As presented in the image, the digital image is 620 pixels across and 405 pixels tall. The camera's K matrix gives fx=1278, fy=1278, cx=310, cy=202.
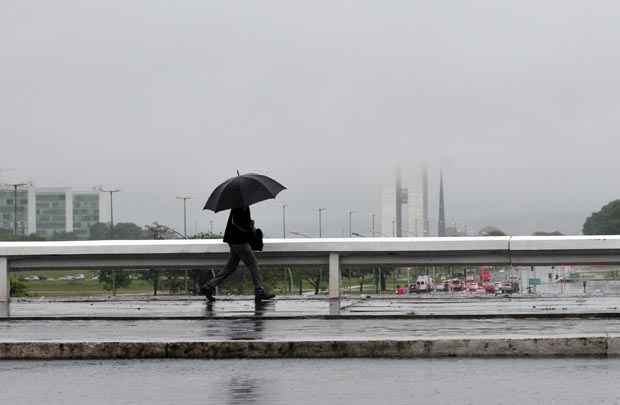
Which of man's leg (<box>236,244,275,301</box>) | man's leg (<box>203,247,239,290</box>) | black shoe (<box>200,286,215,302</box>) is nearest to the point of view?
man's leg (<box>236,244,275,301</box>)

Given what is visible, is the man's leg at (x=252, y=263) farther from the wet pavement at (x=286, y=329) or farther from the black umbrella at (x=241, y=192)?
the wet pavement at (x=286, y=329)

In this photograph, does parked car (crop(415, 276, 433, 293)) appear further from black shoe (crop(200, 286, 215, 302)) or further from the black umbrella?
black shoe (crop(200, 286, 215, 302))

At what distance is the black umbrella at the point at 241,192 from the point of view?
19.4 m

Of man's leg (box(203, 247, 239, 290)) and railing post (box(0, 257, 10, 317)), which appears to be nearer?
man's leg (box(203, 247, 239, 290))

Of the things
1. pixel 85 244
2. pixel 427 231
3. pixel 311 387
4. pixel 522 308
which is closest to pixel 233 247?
pixel 85 244

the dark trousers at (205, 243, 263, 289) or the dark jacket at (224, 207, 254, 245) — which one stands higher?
the dark jacket at (224, 207, 254, 245)

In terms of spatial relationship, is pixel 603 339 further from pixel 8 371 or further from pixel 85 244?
pixel 85 244

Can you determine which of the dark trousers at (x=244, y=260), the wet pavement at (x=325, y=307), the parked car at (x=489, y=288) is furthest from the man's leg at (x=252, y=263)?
the parked car at (x=489, y=288)

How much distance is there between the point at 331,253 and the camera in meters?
19.7

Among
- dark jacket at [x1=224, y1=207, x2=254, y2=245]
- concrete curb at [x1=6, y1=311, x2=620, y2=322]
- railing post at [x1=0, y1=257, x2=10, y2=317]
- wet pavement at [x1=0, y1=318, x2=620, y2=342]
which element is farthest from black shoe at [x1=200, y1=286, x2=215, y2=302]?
wet pavement at [x1=0, y1=318, x2=620, y2=342]

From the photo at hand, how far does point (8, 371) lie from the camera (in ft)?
35.6

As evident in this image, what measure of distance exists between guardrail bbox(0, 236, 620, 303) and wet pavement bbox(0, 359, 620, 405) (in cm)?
838

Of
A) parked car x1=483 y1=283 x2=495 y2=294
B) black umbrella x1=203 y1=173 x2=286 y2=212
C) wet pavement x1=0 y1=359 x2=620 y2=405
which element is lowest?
wet pavement x1=0 y1=359 x2=620 y2=405

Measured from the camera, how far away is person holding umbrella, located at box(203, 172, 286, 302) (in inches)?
744
